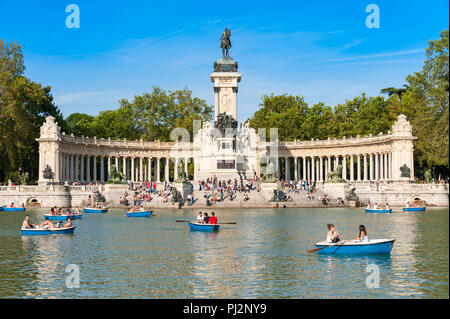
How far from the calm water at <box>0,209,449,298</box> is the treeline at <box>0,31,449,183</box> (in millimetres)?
27533

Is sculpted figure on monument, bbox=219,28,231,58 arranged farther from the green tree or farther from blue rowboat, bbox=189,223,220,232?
blue rowboat, bbox=189,223,220,232

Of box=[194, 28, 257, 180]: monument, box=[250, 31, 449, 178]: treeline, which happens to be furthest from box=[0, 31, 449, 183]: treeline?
box=[194, 28, 257, 180]: monument

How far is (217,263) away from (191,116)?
9938 centimetres

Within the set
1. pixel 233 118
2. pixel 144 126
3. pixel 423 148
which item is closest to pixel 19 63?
pixel 233 118

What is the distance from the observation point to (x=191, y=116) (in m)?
124

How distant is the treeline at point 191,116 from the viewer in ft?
263

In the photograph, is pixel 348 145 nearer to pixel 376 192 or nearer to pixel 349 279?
pixel 376 192

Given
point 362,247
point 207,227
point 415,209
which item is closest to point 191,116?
point 415,209

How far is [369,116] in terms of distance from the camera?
10756 cm

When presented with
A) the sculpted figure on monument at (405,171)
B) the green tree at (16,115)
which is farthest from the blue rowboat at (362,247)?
the green tree at (16,115)

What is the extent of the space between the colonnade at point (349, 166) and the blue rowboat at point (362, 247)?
60.3 m

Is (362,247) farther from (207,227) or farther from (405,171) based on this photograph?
(405,171)
